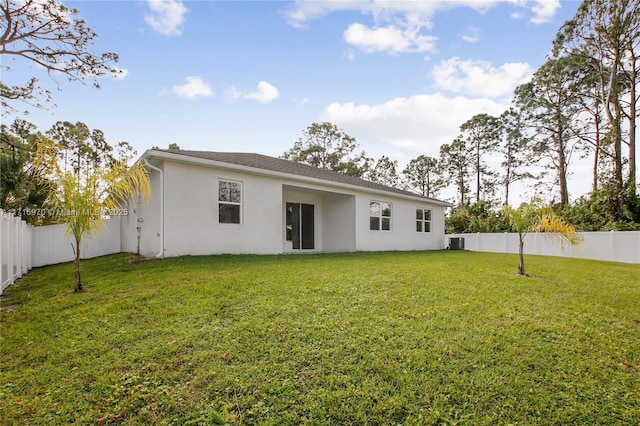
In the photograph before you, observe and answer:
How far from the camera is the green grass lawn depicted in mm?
2504

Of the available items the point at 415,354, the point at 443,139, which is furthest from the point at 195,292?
the point at 443,139

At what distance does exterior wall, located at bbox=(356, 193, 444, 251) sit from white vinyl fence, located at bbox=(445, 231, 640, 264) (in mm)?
3135

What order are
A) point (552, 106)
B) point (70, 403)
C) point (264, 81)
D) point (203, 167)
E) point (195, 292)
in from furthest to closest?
point (552, 106)
point (264, 81)
point (203, 167)
point (195, 292)
point (70, 403)

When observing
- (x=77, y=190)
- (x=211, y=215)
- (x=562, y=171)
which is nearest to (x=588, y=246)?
(x=562, y=171)

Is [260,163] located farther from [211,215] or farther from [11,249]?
[11,249]

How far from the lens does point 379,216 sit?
544 inches

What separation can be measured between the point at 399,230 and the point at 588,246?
793 centimetres

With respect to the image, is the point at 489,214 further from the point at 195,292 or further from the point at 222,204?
the point at 195,292

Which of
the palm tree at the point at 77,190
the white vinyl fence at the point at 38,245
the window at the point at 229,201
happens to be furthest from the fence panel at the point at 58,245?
the palm tree at the point at 77,190

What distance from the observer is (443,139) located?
1133 inches

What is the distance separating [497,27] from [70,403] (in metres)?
12.7

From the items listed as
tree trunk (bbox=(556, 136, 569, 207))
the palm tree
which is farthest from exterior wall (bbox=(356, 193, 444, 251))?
tree trunk (bbox=(556, 136, 569, 207))

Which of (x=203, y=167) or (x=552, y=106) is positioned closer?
(x=203, y=167)

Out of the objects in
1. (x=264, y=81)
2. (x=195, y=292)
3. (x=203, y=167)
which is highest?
(x=264, y=81)
